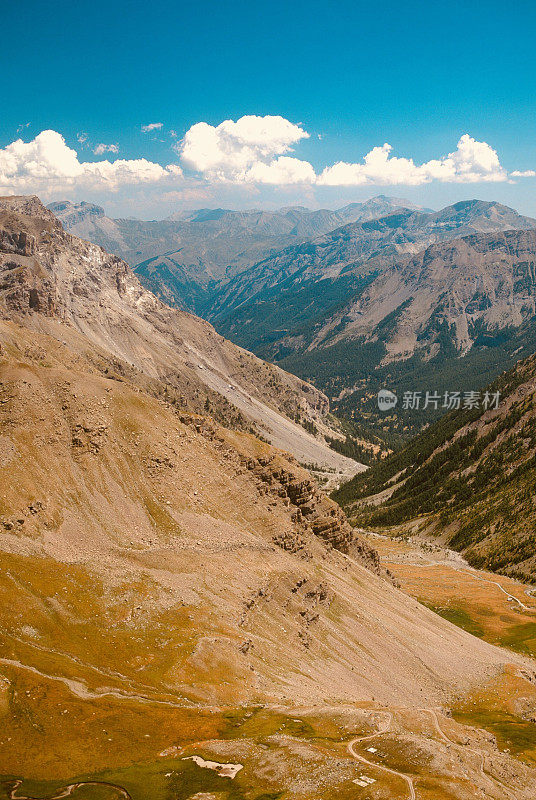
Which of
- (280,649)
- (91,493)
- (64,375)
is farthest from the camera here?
(64,375)

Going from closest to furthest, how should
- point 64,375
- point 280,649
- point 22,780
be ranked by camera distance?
point 22,780
point 280,649
point 64,375

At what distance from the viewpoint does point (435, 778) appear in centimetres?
4391

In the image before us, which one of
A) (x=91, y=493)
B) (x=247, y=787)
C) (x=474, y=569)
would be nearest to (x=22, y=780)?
(x=247, y=787)

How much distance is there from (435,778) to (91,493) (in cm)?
5687

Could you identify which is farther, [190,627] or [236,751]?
[190,627]

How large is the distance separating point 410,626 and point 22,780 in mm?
70684

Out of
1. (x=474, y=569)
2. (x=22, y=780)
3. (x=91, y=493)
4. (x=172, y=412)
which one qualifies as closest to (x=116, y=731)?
(x=22, y=780)

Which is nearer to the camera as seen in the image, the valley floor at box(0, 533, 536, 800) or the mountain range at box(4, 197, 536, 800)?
the valley floor at box(0, 533, 536, 800)

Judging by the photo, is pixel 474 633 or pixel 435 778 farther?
pixel 474 633

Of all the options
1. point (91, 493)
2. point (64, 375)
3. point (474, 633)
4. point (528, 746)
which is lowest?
point (474, 633)

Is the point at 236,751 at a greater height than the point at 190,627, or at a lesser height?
lesser

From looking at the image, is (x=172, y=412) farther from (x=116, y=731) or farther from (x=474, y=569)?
(x=474, y=569)

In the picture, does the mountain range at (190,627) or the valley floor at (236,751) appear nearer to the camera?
the valley floor at (236,751)

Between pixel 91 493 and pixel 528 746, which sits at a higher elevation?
pixel 91 493
